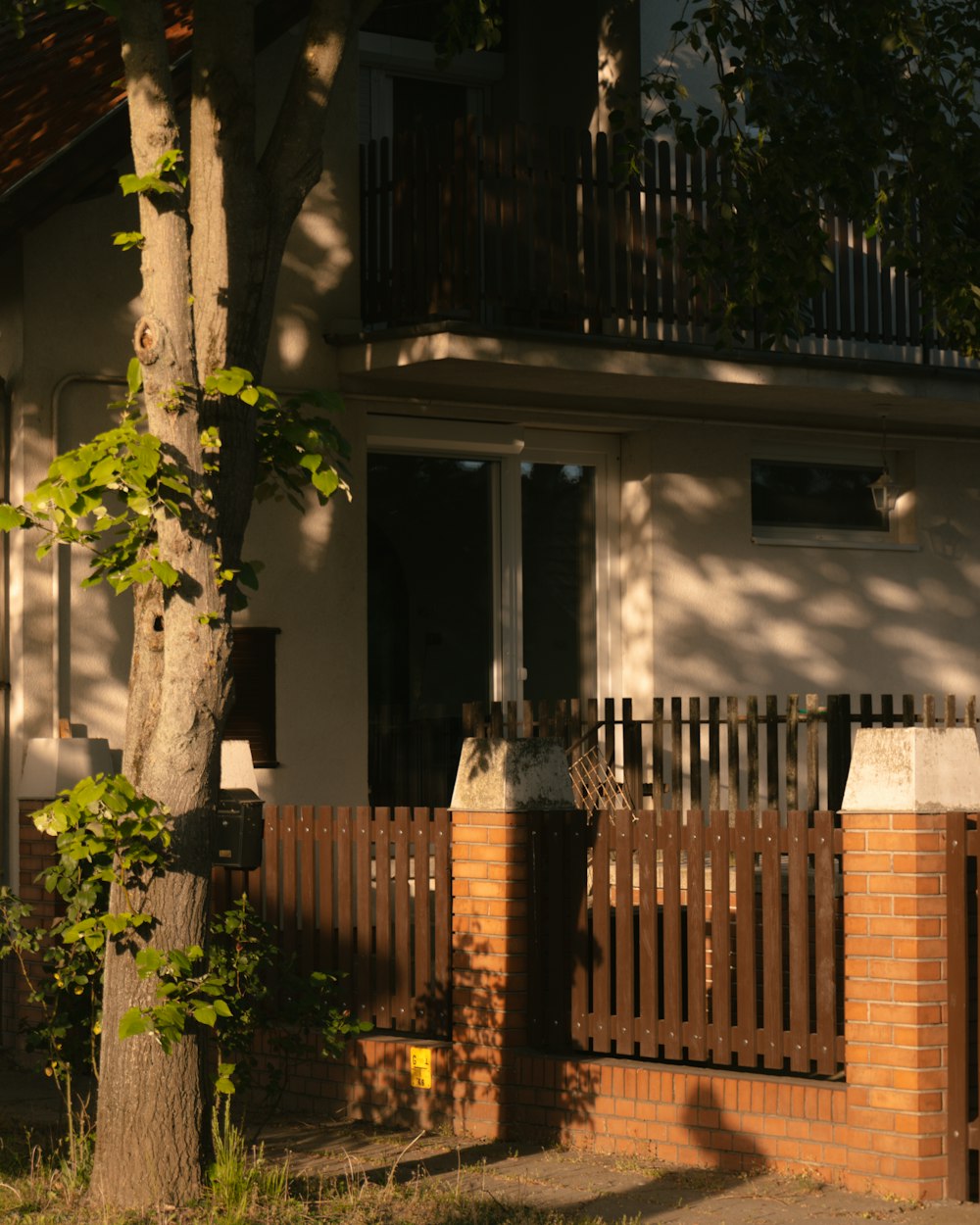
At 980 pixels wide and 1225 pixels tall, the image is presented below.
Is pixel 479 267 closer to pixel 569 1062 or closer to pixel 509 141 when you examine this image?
pixel 509 141

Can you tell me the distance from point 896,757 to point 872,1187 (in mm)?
1628

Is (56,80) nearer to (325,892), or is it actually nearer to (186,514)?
(325,892)

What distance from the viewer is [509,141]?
496 inches

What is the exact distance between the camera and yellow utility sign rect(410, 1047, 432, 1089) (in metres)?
9.00

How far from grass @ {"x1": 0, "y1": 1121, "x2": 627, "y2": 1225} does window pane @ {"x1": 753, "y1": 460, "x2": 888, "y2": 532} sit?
8.60m

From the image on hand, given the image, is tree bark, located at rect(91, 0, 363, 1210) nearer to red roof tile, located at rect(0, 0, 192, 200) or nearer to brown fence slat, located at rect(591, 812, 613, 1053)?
brown fence slat, located at rect(591, 812, 613, 1053)

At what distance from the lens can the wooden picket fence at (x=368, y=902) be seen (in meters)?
9.21

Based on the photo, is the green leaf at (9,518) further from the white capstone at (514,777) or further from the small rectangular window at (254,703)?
the small rectangular window at (254,703)

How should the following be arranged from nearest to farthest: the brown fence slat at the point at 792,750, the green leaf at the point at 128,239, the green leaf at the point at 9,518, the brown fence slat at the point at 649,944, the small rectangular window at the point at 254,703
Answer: the green leaf at the point at 9,518, the green leaf at the point at 128,239, the brown fence slat at the point at 649,944, the brown fence slat at the point at 792,750, the small rectangular window at the point at 254,703

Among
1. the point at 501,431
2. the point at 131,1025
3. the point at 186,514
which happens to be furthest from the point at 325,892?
the point at 501,431

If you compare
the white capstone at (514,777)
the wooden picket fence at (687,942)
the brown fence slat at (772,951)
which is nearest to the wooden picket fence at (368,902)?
the white capstone at (514,777)

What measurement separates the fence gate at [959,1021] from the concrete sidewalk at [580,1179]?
15 centimetres

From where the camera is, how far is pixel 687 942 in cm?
823

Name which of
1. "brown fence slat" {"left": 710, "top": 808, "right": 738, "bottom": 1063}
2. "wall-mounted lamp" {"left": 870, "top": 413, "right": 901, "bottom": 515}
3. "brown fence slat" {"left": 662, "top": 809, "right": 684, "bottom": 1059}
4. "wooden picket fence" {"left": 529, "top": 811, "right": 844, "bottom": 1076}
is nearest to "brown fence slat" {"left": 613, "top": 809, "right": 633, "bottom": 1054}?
"wooden picket fence" {"left": 529, "top": 811, "right": 844, "bottom": 1076}
